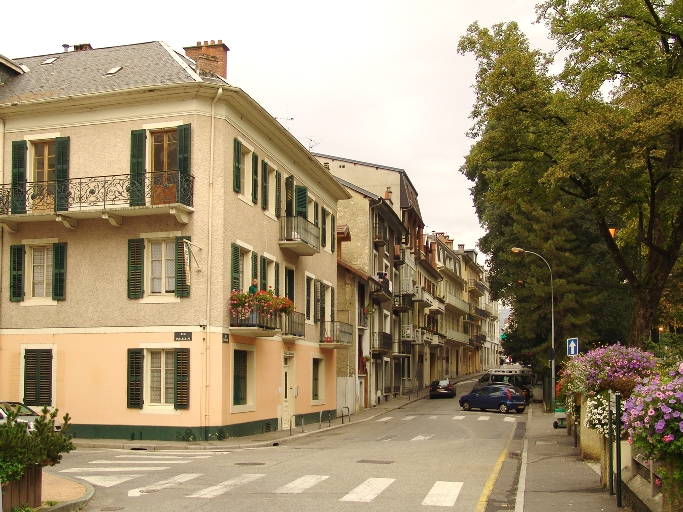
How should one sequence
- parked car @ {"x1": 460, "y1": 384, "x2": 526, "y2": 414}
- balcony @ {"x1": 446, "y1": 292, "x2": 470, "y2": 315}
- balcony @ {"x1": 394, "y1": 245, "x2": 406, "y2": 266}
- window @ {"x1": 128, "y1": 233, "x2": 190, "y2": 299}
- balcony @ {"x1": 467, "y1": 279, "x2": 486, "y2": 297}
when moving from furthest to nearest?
1. balcony @ {"x1": 467, "y1": 279, "x2": 486, "y2": 297}
2. balcony @ {"x1": 446, "y1": 292, "x2": 470, "y2": 315}
3. balcony @ {"x1": 394, "y1": 245, "x2": 406, "y2": 266}
4. parked car @ {"x1": 460, "y1": 384, "x2": 526, "y2": 414}
5. window @ {"x1": 128, "y1": 233, "x2": 190, "y2": 299}

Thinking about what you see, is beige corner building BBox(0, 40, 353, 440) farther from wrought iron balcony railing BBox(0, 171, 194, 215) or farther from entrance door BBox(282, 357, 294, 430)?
entrance door BBox(282, 357, 294, 430)

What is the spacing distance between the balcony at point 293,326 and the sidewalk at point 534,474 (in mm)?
3307

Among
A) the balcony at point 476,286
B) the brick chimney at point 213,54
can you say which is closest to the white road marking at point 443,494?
the brick chimney at point 213,54

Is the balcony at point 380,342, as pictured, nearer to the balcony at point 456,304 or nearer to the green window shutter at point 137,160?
the green window shutter at point 137,160

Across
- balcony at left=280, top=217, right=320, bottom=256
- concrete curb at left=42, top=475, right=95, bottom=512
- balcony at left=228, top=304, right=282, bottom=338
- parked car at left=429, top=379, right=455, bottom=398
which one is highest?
balcony at left=280, top=217, right=320, bottom=256

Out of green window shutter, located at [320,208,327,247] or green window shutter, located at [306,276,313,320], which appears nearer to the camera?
green window shutter, located at [306,276,313,320]

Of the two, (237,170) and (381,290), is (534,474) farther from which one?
(381,290)

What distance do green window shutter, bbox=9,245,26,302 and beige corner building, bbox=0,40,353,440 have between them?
4 cm

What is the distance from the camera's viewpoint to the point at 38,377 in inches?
958

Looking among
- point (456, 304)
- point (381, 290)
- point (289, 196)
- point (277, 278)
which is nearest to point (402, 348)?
point (381, 290)

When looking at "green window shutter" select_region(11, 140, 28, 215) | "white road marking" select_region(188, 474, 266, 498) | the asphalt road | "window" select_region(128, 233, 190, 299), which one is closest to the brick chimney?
"green window shutter" select_region(11, 140, 28, 215)

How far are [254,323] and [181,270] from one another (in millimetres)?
2681

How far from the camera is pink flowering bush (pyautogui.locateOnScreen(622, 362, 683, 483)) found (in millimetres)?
7574

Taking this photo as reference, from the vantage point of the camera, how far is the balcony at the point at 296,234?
29094 millimetres
